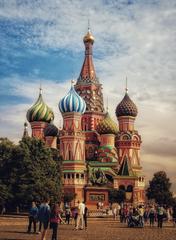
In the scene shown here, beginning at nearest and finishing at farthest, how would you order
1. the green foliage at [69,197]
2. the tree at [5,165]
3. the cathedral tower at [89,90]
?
the tree at [5,165] → the green foliage at [69,197] → the cathedral tower at [89,90]

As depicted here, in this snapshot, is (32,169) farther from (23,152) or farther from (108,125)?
(108,125)

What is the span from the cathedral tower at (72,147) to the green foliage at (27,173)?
80.4 feet

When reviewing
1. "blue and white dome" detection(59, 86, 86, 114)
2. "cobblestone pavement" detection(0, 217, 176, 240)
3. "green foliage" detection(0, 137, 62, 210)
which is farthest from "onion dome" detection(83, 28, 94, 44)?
"cobblestone pavement" detection(0, 217, 176, 240)

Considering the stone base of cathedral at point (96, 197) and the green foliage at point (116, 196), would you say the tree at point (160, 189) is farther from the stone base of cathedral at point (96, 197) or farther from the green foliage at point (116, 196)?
the stone base of cathedral at point (96, 197)

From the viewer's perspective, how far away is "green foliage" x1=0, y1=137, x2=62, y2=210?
4462 cm

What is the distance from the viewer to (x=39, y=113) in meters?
88.4

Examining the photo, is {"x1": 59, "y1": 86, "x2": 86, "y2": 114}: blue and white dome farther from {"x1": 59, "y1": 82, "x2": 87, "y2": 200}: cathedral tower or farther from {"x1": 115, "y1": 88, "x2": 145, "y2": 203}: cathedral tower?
{"x1": 115, "y1": 88, "x2": 145, "y2": 203}: cathedral tower

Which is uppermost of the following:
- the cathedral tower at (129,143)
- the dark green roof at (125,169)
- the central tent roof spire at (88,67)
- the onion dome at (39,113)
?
the central tent roof spire at (88,67)

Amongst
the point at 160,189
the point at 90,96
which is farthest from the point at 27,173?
the point at 90,96

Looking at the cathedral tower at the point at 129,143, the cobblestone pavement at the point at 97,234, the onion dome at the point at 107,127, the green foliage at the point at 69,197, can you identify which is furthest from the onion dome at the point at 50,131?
the cobblestone pavement at the point at 97,234

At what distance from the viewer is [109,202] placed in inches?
2763

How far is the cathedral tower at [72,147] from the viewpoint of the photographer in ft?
241

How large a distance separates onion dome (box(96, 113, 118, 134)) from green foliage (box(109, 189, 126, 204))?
583 inches

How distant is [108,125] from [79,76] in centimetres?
1429
